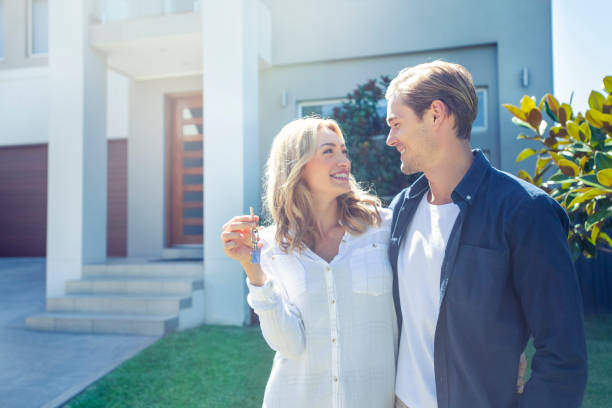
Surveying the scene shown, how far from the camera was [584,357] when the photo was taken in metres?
1.30

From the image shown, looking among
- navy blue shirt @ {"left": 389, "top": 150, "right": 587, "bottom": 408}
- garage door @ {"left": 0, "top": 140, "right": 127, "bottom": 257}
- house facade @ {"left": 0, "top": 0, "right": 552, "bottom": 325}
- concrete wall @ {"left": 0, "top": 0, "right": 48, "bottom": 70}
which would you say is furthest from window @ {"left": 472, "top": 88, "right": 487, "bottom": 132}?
concrete wall @ {"left": 0, "top": 0, "right": 48, "bottom": 70}

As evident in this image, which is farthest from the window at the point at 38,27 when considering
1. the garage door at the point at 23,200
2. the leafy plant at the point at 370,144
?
the leafy plant at the point at 370,144

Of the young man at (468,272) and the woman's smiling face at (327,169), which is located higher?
the woman's smiling face at (327,169)

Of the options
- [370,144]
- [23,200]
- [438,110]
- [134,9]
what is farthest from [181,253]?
[438,110]

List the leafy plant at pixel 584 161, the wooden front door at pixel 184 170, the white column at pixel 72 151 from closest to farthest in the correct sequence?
the leafy plant at pixel 584 161 → the white column at pixel 72 151 → the wooden front door at pixel 184 170

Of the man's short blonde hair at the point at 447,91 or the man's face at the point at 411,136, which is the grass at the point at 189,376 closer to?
the man's face at the point at 411,136

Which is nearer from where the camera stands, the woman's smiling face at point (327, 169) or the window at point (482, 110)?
the woman's smiling face at point (327, 169)

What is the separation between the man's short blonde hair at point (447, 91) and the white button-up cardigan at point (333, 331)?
68cm

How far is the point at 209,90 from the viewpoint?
263 inches

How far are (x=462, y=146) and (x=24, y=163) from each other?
12111 mm

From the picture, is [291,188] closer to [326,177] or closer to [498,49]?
[326,177]

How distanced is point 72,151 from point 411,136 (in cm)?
679

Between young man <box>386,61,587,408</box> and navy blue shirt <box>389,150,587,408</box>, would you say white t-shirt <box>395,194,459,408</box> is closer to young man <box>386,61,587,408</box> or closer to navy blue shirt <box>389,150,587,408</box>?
young man <box>386,61,587,408</box>

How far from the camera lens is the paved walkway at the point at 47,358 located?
4266 mm
